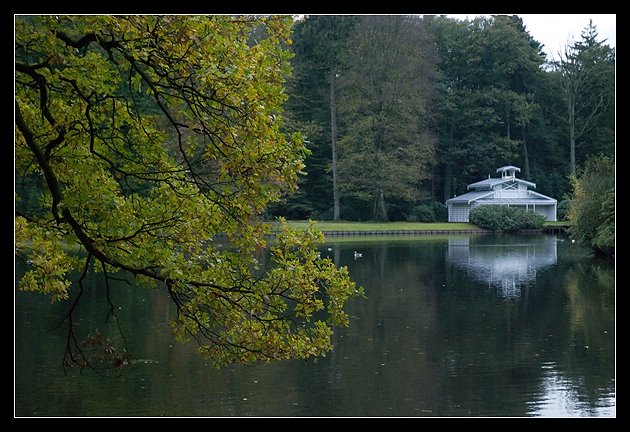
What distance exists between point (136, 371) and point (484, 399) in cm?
472

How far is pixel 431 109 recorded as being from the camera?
55938 mm

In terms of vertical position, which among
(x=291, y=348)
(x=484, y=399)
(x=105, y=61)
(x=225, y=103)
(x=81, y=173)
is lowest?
(x=484, y=399)

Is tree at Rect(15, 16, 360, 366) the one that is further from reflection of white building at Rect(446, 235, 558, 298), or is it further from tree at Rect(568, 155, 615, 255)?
tree at Rect(568, 155, 615, 255)

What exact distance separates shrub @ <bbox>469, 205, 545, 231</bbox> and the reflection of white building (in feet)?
18.1

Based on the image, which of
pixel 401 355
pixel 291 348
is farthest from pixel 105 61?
pixel 401 355

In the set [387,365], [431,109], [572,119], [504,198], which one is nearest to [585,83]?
[572,119]

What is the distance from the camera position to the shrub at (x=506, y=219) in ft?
167

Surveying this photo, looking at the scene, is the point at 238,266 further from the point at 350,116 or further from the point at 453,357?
the point at 350,116

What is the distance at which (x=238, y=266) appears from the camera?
767cm

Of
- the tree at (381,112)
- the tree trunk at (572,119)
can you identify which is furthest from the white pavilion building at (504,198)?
the tree trunk at (572,119)

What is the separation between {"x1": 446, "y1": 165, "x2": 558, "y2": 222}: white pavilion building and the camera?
180 feet

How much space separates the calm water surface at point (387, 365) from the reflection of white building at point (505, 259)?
5.39 ft

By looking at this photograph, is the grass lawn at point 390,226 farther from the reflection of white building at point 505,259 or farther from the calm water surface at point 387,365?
the calm water surface at point 387,365

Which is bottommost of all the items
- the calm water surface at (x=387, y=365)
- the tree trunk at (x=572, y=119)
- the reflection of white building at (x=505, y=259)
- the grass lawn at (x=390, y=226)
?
the calm water surface at (x=387, y=365)
